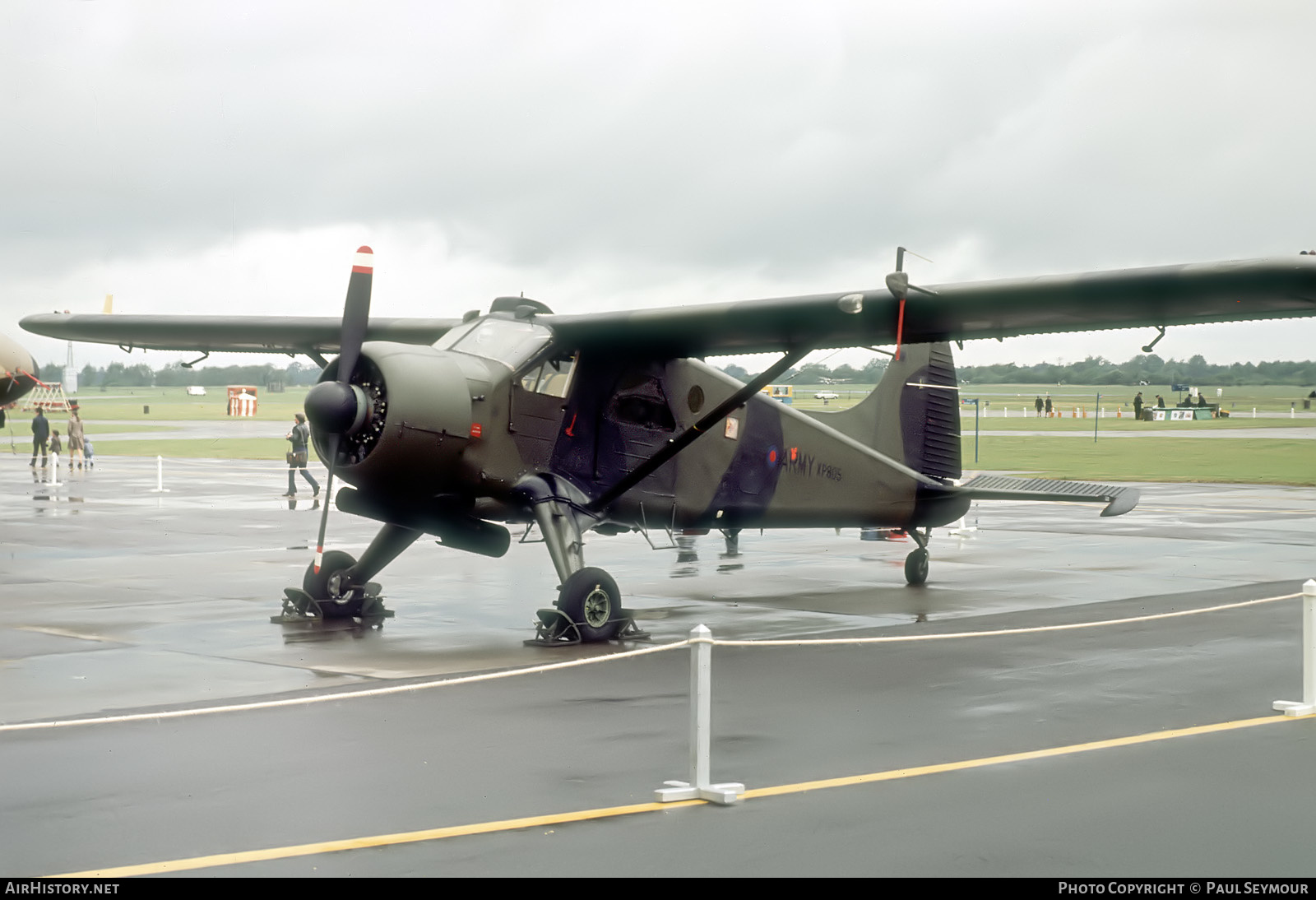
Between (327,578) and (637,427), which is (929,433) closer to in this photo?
(637,427)

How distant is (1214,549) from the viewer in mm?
22984

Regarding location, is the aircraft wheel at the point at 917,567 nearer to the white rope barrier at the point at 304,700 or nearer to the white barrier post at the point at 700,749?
the white rope barrier at the point at 304,700

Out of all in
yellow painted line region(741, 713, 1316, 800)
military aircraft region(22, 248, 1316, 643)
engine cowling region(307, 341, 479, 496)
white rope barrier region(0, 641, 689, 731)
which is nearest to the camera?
yellow painted line region(741, 713, 1316, 800)

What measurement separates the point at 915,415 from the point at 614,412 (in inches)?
242

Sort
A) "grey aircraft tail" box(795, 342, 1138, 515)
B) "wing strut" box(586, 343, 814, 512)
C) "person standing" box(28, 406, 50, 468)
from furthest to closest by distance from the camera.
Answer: "person standing" box(28, 406, 50, 468)
"grey aircraft tail" box(795, 342, 1138, 515)
"wing strut" box(586, 343, 814, 512)

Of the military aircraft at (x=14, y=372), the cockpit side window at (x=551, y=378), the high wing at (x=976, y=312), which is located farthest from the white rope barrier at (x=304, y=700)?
the military aircraft at (x=14, y=372)

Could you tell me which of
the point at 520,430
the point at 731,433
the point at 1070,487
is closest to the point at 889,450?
the point at 1070,487

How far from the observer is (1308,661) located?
388 inches

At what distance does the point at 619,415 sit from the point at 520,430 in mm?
1418

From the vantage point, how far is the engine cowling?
12578 mm

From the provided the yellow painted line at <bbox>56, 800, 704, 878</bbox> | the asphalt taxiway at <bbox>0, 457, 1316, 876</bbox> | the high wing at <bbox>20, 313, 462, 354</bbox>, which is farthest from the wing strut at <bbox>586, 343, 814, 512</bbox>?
the yellow painted line at <bbox>56, 800, 704, 878</bbox>

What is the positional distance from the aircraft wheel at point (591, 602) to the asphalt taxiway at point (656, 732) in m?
0.27

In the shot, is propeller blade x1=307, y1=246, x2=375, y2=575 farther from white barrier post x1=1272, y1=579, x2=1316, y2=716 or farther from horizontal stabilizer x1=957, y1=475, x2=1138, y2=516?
horizontal stabilizer x1=957, y1=475, x2=1138, y2=516

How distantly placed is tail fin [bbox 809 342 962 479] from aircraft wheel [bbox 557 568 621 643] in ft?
19.0
